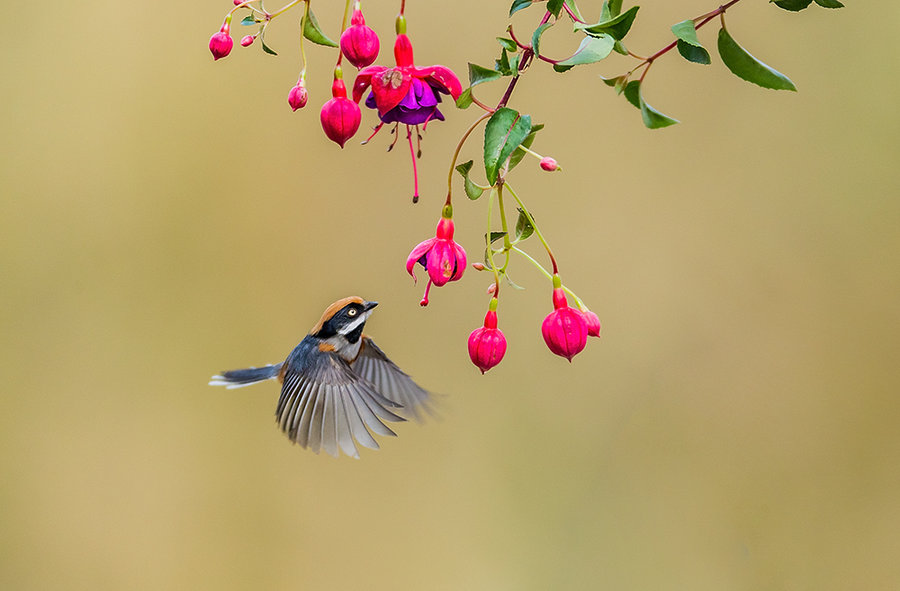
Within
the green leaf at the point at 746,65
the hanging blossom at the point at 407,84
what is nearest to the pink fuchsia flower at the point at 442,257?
the hanging blossom at the point at 407,84

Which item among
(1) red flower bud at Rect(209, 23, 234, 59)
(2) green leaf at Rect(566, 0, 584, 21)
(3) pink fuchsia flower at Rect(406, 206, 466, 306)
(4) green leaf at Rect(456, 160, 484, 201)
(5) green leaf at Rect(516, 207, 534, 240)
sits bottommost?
(3) pink fuchsia flower at Rect(406, 206, 466, 306)

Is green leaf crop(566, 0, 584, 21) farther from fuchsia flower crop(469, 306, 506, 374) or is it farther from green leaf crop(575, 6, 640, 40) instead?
fuchsia flower crop(469, 306, 506, 374)

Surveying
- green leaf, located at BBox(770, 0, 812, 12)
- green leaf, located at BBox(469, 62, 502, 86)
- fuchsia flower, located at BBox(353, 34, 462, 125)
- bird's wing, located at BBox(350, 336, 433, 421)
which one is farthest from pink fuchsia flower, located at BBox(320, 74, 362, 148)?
bird's wing, located at BBox(350, 336, 433, 421)

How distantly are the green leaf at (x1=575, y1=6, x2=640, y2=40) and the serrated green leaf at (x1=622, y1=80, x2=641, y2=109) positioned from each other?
0.06 meters

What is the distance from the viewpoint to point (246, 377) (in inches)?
52.5

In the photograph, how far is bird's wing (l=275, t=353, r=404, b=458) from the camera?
3.05 ft

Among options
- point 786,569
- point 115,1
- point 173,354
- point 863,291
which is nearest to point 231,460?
point 173,354

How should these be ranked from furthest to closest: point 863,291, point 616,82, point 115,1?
point 115,1, point 863,291, point 616,82

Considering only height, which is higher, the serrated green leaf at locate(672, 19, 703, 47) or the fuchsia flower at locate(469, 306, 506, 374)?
the serrated green leaf at locate(672, 19, 703, 47)

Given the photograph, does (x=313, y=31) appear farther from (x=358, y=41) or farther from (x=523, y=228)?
(x=523, y=228)

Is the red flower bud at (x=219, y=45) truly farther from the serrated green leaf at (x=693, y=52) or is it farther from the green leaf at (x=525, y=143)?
the serrated green leaf at (x=693, y=52)

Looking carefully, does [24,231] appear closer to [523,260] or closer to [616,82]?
[523,260]

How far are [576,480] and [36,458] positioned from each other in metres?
1.32

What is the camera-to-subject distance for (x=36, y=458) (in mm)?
1883
